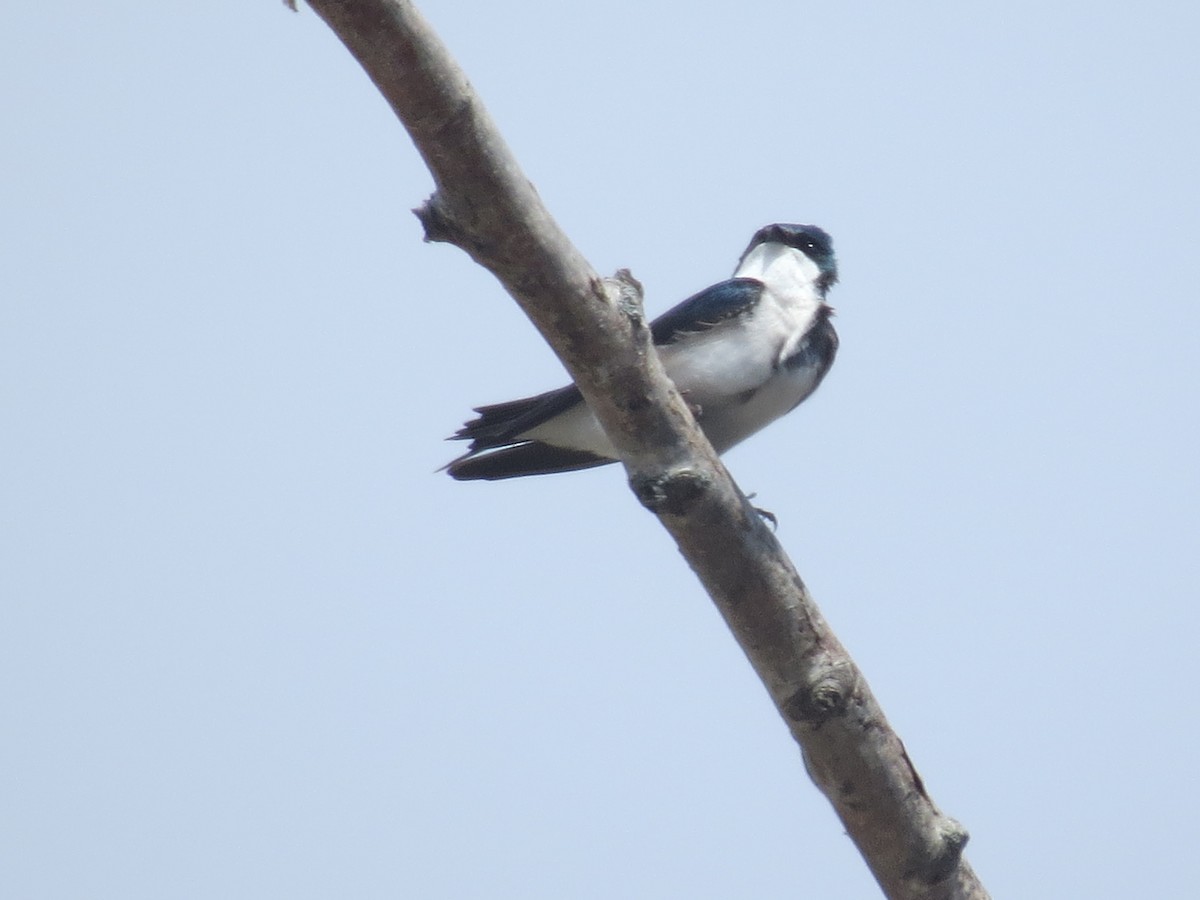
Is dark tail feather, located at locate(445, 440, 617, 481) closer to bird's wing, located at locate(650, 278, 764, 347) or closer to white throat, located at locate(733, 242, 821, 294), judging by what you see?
bird's wing, located at locate(650, 278, 764, 347)

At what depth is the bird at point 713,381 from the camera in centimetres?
505

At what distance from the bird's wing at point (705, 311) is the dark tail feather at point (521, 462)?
688 mm

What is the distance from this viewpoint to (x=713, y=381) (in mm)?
5016

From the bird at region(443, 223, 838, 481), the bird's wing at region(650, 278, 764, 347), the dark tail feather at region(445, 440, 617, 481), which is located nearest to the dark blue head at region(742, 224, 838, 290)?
the bird at region(443, 223, 838, 481)

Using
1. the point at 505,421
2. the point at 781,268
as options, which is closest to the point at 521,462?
the point at 505,421

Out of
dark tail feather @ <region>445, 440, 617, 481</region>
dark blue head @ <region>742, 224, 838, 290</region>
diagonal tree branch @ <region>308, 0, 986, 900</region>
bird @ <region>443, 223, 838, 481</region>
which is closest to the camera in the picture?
diagonal tree branch @ <region>308, 0, 986, 900</region>

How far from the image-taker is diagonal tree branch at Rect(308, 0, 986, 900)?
108 inches

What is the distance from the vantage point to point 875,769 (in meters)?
3.26

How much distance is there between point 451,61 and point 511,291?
0.54m

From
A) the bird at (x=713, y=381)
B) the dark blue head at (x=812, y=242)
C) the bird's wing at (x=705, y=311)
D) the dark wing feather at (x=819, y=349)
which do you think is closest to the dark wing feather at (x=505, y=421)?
the bird at (x=713, y=381)

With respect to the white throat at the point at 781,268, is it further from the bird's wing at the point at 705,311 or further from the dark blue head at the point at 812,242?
the bird's wing at the point at 705,311

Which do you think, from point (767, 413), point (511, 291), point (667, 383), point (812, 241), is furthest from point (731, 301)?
point (511, 291)

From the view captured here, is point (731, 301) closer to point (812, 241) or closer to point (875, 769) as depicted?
point (812, 241)

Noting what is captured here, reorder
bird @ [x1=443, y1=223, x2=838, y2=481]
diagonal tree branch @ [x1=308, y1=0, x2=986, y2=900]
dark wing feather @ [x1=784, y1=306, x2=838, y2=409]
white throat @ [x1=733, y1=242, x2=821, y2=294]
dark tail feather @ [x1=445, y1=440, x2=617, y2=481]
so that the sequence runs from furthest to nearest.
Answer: white throat @ [x1=733, y1=242, x2=821, y2=294]
dark tail feather @ [x1=445, y1=440, x2=617, y2=481]
dark wing feather @ [x1=784, y1=306, x2=838, y2=409]
bird @ [x1=443, y1=223, x2=838, y2=481]
diagonal tree branch @ [x1=308, y1=0, x2=986, y2=900]
